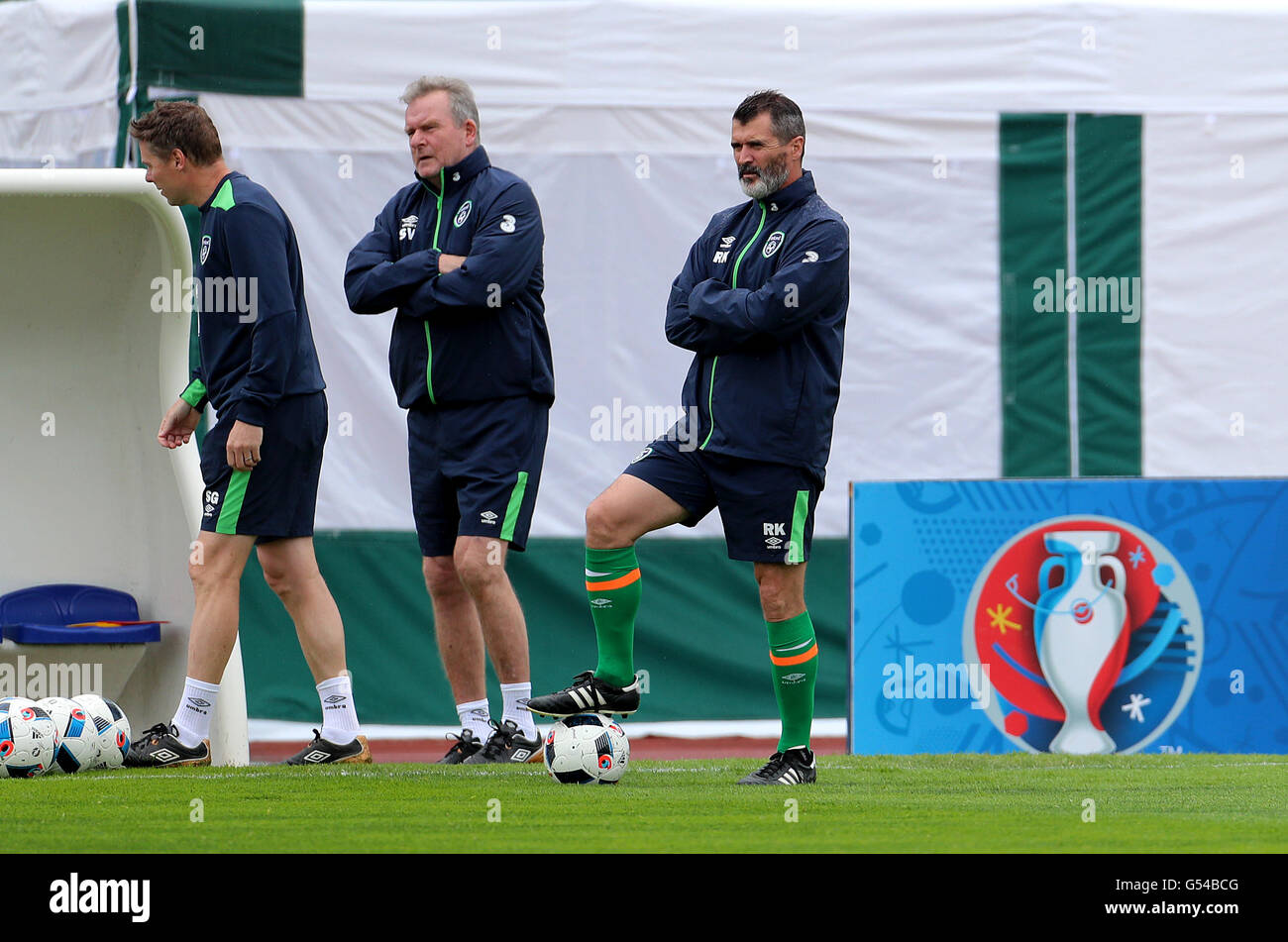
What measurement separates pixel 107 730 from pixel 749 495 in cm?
211

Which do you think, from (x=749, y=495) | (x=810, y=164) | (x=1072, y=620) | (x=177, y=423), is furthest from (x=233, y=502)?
(x=810, y=164)

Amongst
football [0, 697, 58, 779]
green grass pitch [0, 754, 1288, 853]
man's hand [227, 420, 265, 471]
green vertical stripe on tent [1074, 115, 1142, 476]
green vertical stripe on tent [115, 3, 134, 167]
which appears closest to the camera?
green grass pitch [0, 754, 1288, 853]

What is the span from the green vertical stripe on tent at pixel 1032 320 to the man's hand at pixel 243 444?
4.02 metres

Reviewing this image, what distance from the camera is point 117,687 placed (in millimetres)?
6633

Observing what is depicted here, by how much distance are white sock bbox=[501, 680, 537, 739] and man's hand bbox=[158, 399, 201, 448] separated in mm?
1292

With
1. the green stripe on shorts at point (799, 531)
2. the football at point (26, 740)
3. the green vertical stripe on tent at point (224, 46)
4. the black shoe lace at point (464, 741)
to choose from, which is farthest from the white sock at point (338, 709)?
the green vertical stripe on tent at point (224, 46)

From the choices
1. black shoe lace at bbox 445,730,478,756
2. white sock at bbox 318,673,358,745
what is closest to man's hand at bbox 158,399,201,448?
white sock at bbox 318,673,358,745

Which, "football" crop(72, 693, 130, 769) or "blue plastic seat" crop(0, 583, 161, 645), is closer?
"football" crop(72, 693, 130, 769)

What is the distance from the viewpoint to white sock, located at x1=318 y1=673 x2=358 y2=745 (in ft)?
19.4

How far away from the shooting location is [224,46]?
8078mm

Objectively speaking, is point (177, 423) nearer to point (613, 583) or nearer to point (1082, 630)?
point (613, 583)

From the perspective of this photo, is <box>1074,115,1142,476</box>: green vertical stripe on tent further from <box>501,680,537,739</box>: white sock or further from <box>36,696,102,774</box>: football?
<box>36,696,102,774</box>: football

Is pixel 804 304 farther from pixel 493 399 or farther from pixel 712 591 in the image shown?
pixel 712 591

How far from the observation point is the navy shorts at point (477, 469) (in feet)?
19.1
